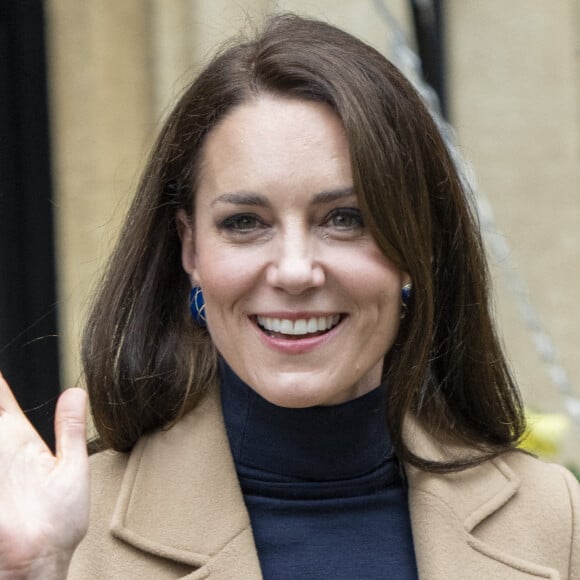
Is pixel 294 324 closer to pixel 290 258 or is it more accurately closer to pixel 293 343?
pixel 293 343

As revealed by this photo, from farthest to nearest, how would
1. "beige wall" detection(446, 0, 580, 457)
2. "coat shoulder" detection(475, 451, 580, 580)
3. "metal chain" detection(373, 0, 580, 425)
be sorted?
1. "beige wall" detection(446, 0, 580, 457)
2. "metal chain" detection(373, 0, 580, 425)
3. "coat shoulder" detection(475, 451, 580, 580)

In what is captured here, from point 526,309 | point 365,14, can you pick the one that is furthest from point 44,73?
point 526,309

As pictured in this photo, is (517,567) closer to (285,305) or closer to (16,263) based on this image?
(285,305)

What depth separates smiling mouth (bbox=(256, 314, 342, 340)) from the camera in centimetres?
287

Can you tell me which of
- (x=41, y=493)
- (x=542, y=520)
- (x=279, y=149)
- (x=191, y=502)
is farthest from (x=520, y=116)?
(x=41, y=493)

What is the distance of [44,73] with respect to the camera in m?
5.89

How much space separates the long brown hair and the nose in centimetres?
14

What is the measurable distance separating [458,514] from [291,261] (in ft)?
2.52

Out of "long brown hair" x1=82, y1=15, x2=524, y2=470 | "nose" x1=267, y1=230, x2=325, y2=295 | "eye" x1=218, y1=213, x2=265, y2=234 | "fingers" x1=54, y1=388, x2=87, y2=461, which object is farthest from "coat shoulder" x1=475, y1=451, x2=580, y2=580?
"fingers" x1=54, y1=388, x2=87, y2=461

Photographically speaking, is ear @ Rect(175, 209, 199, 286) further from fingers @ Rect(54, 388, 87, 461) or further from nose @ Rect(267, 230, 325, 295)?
fingers @ Rect(54, 388, 87, 461)

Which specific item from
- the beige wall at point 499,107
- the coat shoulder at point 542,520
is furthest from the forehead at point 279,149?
the beige wall at point 499,107

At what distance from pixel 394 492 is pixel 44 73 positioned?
3.32 metres

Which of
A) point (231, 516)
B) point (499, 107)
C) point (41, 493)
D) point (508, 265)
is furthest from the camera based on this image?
point (499, 107)

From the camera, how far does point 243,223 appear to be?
2877mm
